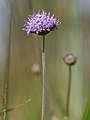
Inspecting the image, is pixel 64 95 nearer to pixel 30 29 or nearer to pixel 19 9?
pixel 19 9

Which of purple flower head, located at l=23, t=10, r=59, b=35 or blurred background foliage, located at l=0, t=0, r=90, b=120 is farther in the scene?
blurred background foliage, located at l=0, t=0, r=90, b=120

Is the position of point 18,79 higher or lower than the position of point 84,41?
lower

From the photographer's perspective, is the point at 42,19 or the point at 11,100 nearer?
the point at 42,19

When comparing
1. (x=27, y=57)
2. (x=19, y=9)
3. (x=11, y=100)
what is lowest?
(x=11, y=100)

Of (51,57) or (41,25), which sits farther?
(51,57)

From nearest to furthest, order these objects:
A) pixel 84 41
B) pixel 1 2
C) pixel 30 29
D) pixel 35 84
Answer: pixel 30 29, pixel 1 2, pixel 35 84, pixel 84 41

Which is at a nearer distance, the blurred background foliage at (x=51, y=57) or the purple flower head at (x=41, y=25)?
the purple flower head at (x=41, y=25)

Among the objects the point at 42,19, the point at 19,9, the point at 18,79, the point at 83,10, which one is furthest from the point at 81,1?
the point at 42,19

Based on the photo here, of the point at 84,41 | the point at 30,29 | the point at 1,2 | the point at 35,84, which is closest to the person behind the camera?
the point at 30,29
